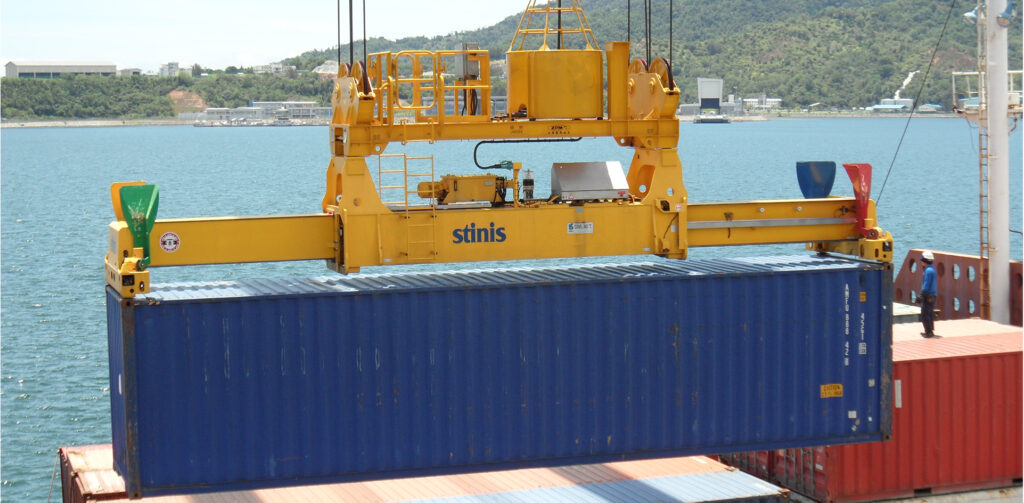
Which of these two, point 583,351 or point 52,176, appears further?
point 52,176

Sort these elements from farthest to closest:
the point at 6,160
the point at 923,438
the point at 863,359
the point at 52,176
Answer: the point at 6,160 → the point at 52,176 → the point at 923,438 → the point at 863,359

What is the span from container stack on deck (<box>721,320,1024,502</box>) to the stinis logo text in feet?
22.4

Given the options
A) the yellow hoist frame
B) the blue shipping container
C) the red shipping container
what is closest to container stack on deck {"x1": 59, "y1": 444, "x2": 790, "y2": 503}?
the blue shipping container

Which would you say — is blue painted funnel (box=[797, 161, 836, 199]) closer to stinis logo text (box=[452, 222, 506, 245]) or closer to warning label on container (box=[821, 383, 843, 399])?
warning label on container (box=[821, 383, 843, 399])

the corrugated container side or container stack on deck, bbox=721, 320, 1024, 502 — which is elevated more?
the corrugated container side

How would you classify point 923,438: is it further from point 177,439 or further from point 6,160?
point 6,160

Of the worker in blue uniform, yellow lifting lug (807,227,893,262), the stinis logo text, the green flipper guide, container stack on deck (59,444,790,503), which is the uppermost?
the green flipper guide

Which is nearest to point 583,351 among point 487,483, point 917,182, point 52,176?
point 487,483

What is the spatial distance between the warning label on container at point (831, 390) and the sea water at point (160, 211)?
29.8ft

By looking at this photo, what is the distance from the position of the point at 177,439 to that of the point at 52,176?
11347cm

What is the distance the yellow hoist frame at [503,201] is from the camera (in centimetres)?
1881

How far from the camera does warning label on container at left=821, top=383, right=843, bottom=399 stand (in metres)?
20.2

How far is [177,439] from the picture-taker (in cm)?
1744

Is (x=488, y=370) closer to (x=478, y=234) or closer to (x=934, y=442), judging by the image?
(x=478, y=234)
